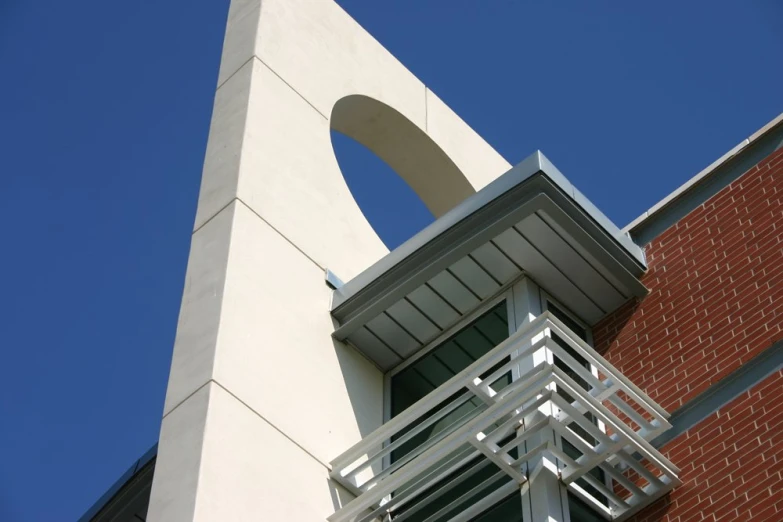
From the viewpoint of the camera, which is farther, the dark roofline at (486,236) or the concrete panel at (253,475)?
the dark roofline at (486,236)

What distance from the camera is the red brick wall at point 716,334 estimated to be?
10.4 m

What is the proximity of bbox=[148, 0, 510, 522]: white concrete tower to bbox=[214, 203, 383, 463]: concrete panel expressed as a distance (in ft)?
0.04

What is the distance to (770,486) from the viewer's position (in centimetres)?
1003

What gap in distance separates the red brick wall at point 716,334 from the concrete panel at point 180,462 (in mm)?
3294

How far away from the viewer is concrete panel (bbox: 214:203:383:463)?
11398mm

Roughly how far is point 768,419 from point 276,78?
626cm

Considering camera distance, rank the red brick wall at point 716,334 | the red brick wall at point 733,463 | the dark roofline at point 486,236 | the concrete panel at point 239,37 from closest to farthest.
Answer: the red brick wall at point 733,463, the red brick wall at point 716,334, the dark roofline at point 486,236, the concrete panel at point 239,37

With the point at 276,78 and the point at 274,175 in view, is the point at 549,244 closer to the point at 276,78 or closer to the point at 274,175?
the point at 274,175

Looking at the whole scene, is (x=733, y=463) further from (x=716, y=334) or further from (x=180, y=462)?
(x=180, y=462)

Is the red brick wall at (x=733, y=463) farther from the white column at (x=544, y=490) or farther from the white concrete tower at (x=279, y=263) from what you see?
the white concrete tower at (x=279, y=263)

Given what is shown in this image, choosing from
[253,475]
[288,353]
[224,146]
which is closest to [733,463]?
[253,475]

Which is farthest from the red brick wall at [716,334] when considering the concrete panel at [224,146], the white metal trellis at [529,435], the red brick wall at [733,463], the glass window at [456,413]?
the concrete panel at [224,146]

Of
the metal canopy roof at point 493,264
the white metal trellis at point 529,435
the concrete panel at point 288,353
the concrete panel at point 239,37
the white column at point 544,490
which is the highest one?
the concrete panel at point 239,37

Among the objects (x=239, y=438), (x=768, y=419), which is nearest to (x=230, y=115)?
(x=239, y=438)
